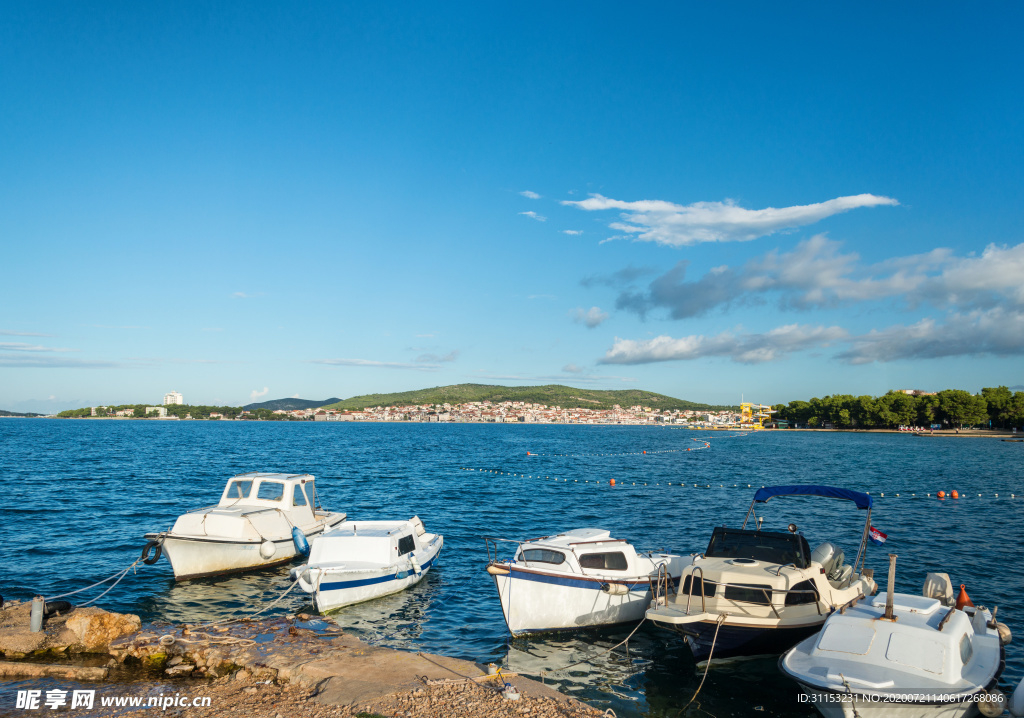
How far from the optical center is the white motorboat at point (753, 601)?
46.4 feet

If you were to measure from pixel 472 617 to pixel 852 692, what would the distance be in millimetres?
10789

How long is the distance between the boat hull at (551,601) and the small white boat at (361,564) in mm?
4649

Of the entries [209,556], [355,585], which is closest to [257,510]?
[209,556]

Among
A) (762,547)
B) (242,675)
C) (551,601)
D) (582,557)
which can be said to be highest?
(762,547)

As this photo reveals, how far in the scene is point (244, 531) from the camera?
21.9 m

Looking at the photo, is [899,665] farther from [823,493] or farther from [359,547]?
[359,547]

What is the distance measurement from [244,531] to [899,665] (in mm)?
19381

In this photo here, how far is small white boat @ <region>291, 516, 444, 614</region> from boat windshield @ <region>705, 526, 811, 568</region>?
965cm

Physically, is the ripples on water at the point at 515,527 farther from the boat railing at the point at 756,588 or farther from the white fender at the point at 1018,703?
the white fender at the point at 1018,703

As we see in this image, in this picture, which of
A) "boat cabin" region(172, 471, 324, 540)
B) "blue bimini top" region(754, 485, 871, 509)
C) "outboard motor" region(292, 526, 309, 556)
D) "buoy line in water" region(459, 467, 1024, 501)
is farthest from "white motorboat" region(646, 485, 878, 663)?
"buoy line in water" region(459, 467, 1024, 501)

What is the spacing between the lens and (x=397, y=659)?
1338cm

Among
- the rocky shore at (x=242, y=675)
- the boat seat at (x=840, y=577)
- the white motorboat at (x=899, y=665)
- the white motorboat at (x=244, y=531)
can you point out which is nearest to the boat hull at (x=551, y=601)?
the rocky shore at (x=242, y=675)

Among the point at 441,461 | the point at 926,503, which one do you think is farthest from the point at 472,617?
the point at 441,461

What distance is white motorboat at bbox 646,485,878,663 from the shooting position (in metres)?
14.1
